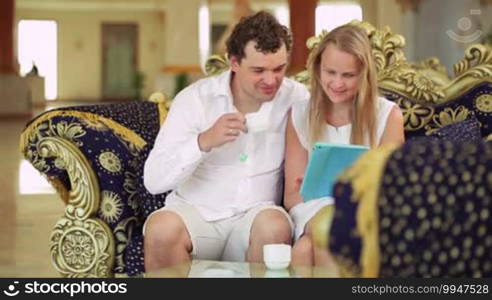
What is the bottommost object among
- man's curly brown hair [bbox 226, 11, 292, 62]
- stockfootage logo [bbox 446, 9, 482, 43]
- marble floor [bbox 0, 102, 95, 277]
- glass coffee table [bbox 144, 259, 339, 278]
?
marble floor [bbox 0, 102, 95, 277]

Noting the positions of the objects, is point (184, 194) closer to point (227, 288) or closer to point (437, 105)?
point (437, 105)

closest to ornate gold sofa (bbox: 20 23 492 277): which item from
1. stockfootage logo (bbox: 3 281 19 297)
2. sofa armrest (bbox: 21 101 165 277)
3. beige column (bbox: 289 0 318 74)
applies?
sofa armrest (bbox: 21 101 165 277)

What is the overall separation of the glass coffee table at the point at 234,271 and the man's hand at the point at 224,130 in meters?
0.41

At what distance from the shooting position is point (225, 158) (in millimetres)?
3330

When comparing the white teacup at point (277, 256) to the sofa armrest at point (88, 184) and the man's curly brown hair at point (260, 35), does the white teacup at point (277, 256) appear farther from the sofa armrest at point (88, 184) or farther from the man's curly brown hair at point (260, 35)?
the sofa armrest at point (88, 184)

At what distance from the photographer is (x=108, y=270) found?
146 inches

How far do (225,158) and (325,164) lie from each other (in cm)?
62

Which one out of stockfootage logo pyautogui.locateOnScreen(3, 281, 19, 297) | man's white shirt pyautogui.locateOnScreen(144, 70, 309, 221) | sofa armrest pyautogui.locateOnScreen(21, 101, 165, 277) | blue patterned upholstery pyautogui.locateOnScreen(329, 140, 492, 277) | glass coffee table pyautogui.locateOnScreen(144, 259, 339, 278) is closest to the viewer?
blue patterned upholstery pyautogui.locateOnScreen(329, 140, 492, 277)

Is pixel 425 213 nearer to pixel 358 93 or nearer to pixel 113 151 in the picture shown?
pixel 358 93

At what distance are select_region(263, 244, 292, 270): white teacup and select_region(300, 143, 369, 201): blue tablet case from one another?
0.21 metres

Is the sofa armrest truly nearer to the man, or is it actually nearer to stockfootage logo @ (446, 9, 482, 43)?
the man

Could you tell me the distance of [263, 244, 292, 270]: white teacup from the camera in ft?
8.78

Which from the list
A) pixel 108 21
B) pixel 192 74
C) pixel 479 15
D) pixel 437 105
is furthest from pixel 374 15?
pixel 437 105

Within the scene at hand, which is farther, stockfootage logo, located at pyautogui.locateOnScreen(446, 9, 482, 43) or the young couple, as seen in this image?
stockfootage logo, located at pyautogui.locateOnScreen(446, 9, 482, 43)
